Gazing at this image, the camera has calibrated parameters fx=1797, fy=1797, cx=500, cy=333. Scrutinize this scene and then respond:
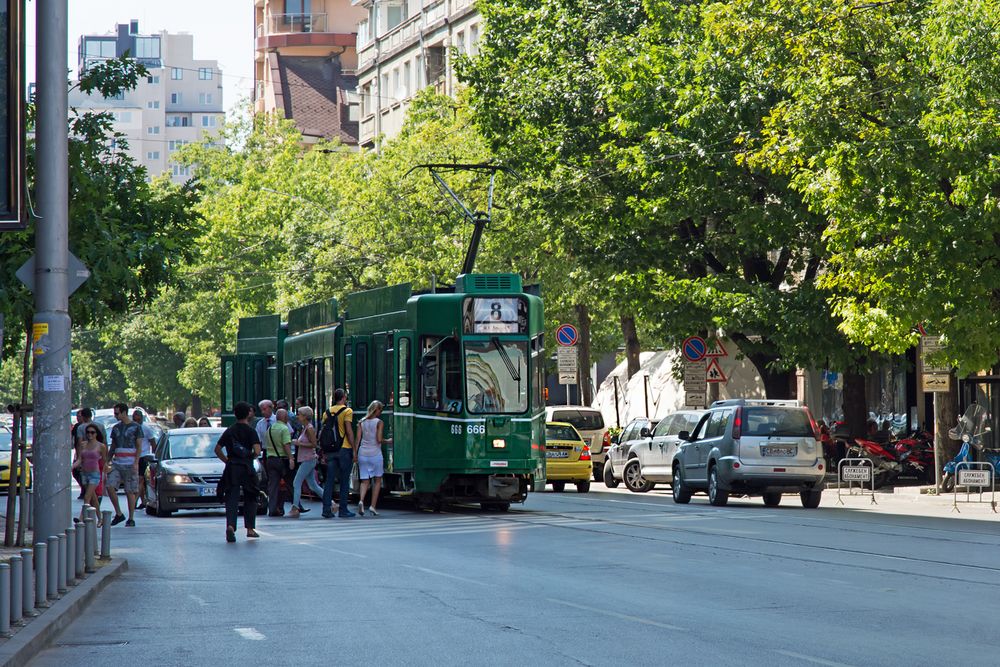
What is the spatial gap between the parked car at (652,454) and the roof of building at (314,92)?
76.0 meters

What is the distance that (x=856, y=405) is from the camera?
39.7m

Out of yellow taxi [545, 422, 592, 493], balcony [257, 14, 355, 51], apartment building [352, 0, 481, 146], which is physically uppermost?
balcony [257, 14, 355, 51]

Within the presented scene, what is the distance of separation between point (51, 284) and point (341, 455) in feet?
33.5

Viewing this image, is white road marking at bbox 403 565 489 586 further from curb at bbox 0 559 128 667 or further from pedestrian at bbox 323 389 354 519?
pedestrian at bbox 323 389 354 519

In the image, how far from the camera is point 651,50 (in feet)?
120

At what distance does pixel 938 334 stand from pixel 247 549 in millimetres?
13616

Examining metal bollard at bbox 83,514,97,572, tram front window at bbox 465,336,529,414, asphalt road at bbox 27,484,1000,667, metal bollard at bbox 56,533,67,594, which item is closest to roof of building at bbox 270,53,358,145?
tram front window at bbox 465,336,529,414

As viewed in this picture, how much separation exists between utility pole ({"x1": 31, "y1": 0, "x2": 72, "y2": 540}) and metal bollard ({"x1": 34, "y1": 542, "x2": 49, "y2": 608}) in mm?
3341

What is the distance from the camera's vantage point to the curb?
34.5 feet

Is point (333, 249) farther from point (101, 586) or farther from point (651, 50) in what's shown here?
point (101, 586)

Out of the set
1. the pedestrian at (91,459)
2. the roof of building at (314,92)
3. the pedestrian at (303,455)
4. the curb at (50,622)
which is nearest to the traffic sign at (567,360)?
the pedestrian at (303,455)

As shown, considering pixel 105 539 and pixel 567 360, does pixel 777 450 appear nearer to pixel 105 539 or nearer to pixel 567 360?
pixel 567 360

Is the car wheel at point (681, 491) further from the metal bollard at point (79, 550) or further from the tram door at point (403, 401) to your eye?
the metal bollard at point (79, 550)

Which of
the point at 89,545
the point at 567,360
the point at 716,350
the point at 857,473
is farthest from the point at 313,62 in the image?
the point at 89,545
